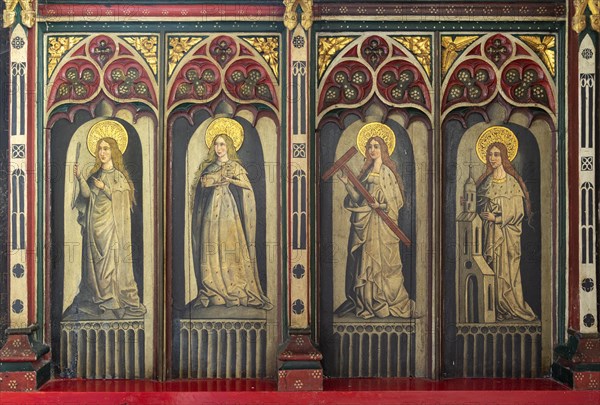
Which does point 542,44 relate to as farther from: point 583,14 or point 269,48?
point 269,48

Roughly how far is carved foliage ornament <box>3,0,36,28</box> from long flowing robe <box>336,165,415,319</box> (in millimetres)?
3212

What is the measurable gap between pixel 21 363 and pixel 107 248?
4.08 feet

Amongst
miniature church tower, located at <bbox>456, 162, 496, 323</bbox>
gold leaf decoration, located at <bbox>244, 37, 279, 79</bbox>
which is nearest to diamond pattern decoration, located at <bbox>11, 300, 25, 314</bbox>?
gold leaf decoration, located at <bbox>244, 37, 279, 79</bbox>

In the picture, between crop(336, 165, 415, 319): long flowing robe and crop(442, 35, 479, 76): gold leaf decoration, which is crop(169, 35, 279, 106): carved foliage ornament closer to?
crop(336, 165, 415, 319): long flowing robe

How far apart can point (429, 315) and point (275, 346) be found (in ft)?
4.74

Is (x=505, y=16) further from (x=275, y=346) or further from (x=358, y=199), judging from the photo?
(x=275, y=346)

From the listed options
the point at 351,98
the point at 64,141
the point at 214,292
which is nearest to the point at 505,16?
the point at 351,98

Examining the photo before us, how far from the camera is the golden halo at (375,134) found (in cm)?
774

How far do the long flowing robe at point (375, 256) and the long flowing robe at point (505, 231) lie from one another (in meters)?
0.80

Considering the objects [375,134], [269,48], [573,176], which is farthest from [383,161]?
[573,176]

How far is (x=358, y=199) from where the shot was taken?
7734 millimetres

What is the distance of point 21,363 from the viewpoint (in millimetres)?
7312

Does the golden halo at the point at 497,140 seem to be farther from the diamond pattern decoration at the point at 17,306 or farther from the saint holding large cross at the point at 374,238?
the diamond pattern decoration at the point at 17,306

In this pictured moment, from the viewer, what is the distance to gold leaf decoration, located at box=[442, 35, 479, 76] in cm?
765
